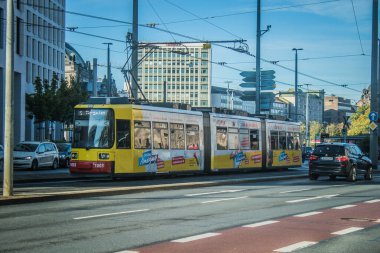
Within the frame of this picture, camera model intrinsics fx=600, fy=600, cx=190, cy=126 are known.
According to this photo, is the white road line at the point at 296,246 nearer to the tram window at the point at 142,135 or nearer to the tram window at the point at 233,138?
the tram window at the point at 142,135

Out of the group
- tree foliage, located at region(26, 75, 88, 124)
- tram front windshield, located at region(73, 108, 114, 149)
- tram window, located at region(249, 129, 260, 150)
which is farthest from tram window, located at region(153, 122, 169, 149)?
tree foliage, located at region(26, 75, 88, 124)

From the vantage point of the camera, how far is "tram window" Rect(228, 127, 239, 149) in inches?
1211

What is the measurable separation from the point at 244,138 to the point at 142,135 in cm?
937

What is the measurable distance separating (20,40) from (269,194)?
39.3 metres

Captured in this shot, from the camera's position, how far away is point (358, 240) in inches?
363

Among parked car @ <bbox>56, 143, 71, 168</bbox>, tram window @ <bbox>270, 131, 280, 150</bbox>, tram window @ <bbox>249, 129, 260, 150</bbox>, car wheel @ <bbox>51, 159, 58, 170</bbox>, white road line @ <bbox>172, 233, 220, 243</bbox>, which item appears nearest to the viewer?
white road line @ <bbox>172, 233, 220, 243</bbox>

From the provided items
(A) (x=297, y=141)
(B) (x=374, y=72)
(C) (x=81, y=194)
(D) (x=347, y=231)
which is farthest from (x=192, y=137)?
(D) (x=347, y=231)

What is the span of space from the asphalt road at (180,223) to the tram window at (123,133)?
6.14 metres

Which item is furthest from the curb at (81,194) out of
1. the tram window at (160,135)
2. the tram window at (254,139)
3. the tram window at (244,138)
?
the tram window at (254,139)

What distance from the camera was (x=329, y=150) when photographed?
1000 inches

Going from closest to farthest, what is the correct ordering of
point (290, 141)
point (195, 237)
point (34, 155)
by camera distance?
point (195, 237) < point (34, 155) < point (290, 141)

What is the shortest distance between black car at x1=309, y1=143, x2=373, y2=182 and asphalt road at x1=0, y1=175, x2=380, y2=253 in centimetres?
765

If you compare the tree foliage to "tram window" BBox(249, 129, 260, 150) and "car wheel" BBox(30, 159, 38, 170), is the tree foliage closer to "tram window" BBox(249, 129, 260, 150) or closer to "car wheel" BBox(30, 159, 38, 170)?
"car wheel" BBox(30, 159, 38, 170)

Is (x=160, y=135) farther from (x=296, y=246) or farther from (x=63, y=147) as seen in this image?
(x=296, y=246)
